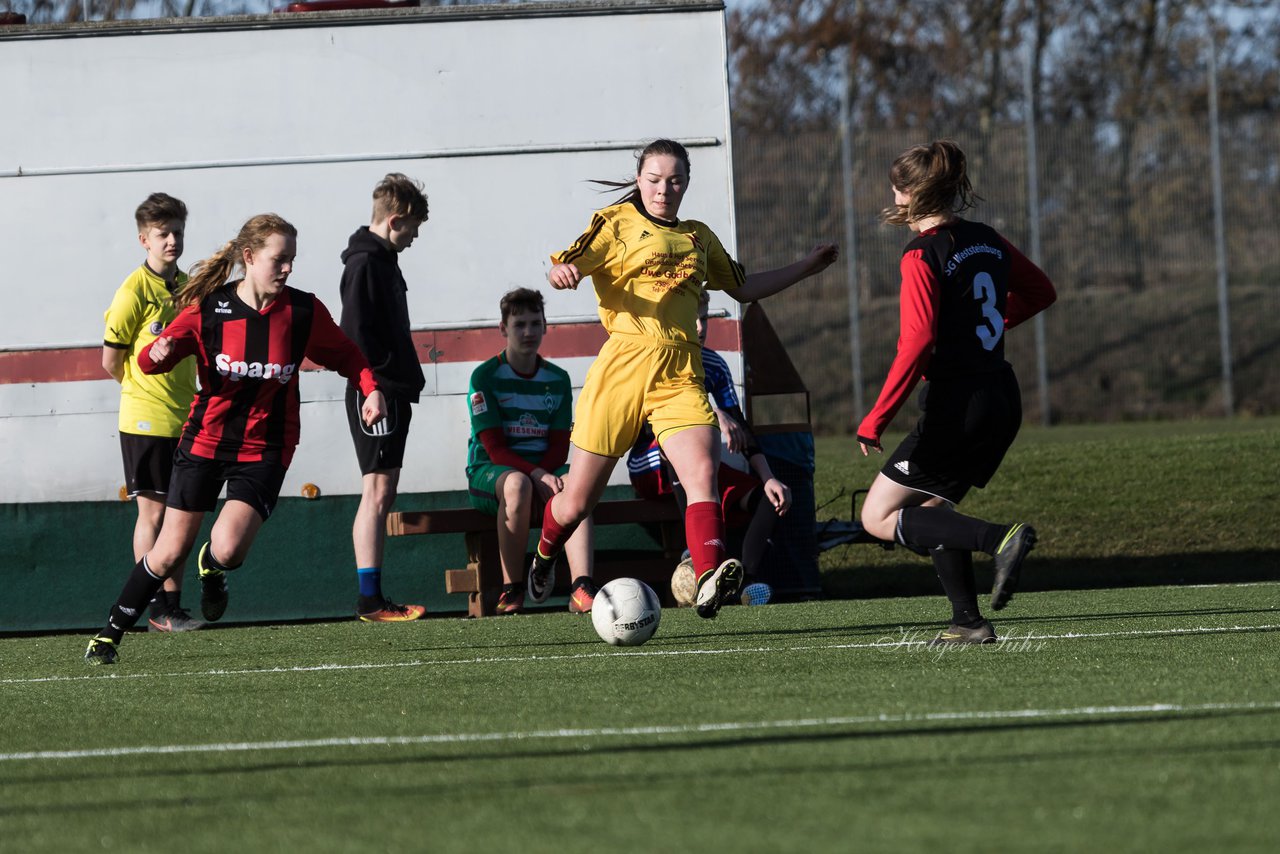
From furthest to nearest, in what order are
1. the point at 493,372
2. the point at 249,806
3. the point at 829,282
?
the point at 829,282 → the point at 493,372 → the point at 249,806

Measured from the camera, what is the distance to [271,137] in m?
9.34

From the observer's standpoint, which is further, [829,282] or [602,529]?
[829,282]

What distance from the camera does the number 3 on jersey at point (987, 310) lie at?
580 centimetres

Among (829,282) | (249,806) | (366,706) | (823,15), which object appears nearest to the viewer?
(249,806)

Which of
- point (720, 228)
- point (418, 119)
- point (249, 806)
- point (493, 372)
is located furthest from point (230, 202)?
point (249, 806)

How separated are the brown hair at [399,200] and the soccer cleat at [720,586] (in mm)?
3378

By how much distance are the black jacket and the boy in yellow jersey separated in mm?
841

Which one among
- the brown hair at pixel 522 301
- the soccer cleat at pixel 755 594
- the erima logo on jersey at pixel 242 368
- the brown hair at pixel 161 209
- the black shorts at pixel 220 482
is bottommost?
the soccer cleat at pixel 755 594

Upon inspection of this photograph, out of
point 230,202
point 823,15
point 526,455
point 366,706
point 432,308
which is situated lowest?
point 366,706

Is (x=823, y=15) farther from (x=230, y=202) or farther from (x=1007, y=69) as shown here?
(x=230, y=202)

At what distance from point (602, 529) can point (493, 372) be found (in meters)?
1.13

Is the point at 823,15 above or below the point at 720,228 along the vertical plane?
above

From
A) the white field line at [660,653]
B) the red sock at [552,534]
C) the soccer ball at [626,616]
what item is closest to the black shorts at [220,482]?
the white field line at [660,653]

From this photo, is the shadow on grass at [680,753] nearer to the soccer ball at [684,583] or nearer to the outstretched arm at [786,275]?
the outstretched arm at [786,275]
